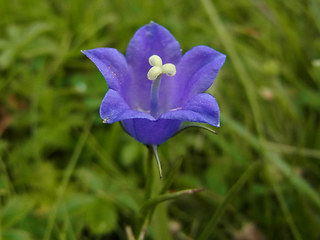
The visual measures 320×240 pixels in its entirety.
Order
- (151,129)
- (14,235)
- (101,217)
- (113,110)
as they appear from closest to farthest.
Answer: (113,110) < (151,129) < (14,235) < (101,217)

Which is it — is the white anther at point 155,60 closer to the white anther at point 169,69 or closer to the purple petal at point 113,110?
the white anther at point 169,69

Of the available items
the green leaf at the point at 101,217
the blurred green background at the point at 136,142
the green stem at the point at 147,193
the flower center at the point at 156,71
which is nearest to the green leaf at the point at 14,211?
the blurred green background at the point at 136,142

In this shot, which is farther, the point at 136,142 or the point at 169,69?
the point at 136,142

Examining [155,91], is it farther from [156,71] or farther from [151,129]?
[151,129]

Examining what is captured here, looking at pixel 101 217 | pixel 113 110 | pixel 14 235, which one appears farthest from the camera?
pixel 101 217

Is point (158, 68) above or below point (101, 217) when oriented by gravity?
above

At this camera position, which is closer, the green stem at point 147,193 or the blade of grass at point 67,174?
the green stem at point 147,193

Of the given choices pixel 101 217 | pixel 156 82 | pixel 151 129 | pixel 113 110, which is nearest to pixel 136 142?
pixel 101 217
